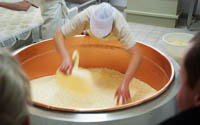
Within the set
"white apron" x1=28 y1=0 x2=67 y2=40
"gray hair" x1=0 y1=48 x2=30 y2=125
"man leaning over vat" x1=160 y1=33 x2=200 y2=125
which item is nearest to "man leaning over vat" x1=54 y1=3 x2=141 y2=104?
"man leaning over vat" x1=160 y1=33 x2=200 y2=125

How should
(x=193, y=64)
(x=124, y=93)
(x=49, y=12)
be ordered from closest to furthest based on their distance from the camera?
(x=193, y=64) → (x=124, y=93) → (x=49, y=12)

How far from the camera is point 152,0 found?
312cm

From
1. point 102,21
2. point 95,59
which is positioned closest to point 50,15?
point 95,59

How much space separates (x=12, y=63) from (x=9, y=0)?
6.72 ft

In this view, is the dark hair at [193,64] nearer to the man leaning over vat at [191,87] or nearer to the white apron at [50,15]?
the man leaning over vat at [191,87]

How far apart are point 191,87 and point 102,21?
707 millimetres

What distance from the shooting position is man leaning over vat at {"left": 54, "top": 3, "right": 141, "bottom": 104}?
4.08ft

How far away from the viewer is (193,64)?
1.99ft

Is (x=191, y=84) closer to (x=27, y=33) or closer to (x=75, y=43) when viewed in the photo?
(x=75, y=43)

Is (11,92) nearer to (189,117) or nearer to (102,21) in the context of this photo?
(189,117)

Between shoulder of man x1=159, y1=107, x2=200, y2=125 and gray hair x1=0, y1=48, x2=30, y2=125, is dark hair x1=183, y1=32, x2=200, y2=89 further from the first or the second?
gray hair x1=0, y1=48, x2=30, y2=125

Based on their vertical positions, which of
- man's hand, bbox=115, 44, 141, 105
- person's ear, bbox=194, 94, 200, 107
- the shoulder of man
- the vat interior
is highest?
person's ear, bbox=194, 94, 200, 107

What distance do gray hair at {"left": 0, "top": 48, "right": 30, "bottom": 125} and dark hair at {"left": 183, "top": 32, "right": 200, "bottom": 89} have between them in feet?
1.33

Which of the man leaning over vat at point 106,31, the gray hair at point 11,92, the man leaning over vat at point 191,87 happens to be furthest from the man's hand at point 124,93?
the gray hair at point 11,92
